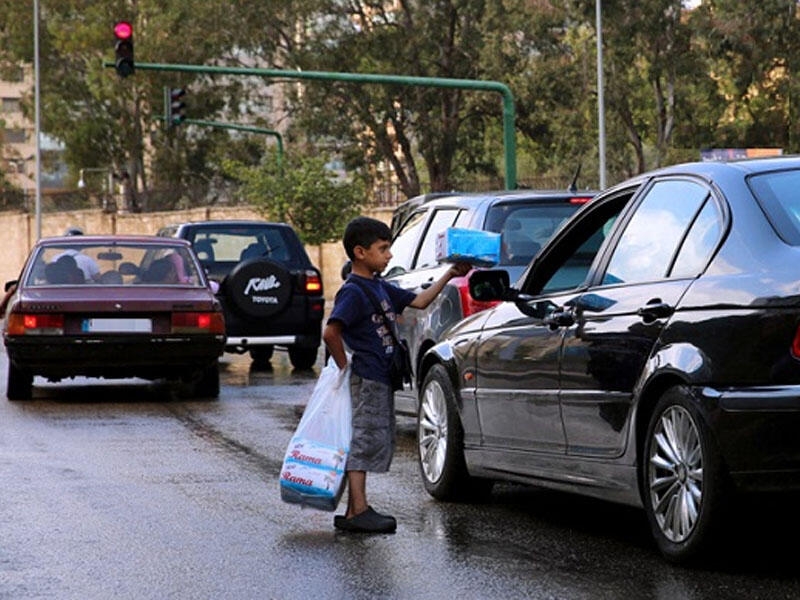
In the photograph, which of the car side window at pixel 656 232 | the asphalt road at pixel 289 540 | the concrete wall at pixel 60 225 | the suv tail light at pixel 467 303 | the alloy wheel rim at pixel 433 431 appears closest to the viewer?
the asphalt road at pixel 289 540

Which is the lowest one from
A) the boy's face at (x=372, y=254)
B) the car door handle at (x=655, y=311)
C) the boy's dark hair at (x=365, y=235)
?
the car door handle at (x=655, y=311)

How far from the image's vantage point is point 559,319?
841 cm

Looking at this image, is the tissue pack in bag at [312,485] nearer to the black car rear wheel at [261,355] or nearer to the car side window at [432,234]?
the car side window at [432,234]

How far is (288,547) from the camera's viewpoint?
331 inches

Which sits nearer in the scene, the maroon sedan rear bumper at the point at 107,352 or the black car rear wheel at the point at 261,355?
the maroon sedan rear bumper at the point at 107,352

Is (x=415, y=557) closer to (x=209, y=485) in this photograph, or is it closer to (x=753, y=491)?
(x=753, y=491)

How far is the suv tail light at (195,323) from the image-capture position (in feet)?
56.3

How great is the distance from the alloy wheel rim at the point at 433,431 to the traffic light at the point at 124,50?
2350 cm

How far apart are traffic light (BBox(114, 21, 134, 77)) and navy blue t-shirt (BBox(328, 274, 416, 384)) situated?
80.9 ft

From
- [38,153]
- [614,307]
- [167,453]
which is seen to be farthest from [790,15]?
[614,307]

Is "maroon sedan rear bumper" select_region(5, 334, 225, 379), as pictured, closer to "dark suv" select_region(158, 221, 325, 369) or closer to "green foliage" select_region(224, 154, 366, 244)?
"dark suv" select_region(158, 221, 325, 369)

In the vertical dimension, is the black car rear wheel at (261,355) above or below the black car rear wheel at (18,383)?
below

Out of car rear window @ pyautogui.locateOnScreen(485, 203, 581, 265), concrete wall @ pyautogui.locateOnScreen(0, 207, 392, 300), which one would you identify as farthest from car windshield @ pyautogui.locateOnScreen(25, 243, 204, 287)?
concrete wall @ pyautogui.locateOnScreen(0, 207, 392, 300)

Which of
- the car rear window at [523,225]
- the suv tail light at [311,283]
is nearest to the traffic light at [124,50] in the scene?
the suv tail light at [311,283]
